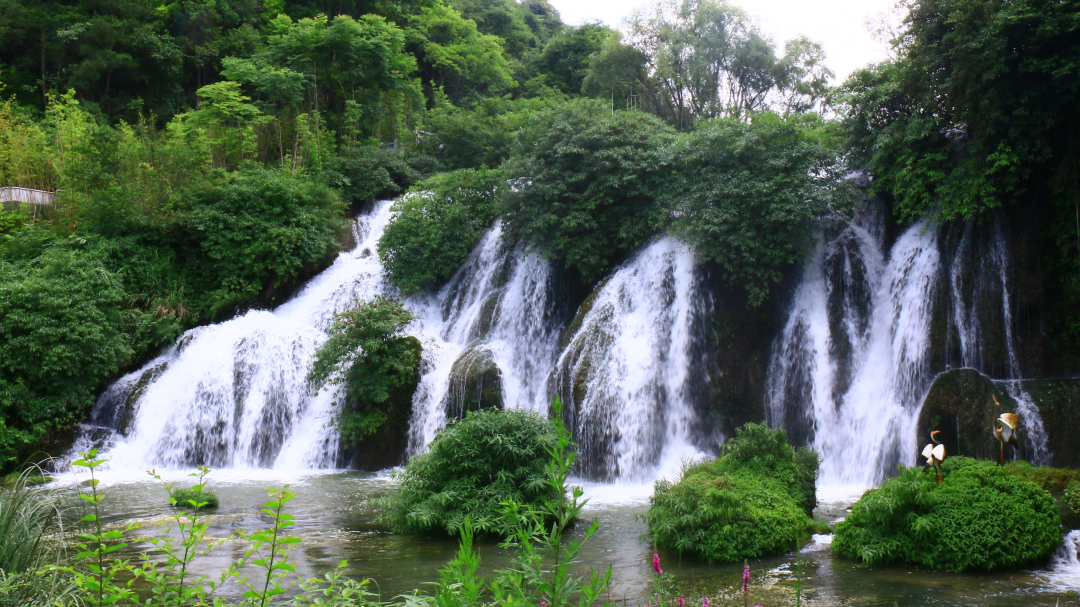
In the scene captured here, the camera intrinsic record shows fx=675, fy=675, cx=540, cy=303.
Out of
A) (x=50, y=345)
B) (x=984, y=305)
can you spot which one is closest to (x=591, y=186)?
(x=984, y=305)

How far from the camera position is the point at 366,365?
14391mm

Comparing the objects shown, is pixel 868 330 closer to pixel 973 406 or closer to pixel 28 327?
pixel 973 406

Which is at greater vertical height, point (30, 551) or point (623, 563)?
point (30, 551)

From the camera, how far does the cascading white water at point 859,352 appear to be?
38.2ft

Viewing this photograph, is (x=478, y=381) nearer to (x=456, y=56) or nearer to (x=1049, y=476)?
(x=1049, y=476)

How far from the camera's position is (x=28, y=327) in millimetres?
13898

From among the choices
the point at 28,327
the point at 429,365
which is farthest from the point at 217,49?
the point at 429,365

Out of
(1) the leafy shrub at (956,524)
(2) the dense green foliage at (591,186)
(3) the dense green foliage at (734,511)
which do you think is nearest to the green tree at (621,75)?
(2) the dense green foliage at (591,186)

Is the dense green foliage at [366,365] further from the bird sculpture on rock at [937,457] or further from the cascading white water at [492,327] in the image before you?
the bird sculpture on rock at [937,457]

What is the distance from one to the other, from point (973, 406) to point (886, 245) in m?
4.55

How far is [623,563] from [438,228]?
1334 centimetres

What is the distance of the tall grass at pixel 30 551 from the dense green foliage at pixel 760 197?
1201 cm

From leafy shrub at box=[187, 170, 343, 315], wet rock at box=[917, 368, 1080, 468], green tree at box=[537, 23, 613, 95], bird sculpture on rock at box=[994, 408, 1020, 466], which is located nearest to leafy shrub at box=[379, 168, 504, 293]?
leafy shrub at box=[187, 170, 343, 315]

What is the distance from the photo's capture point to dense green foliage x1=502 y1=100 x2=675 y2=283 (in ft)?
52.4
